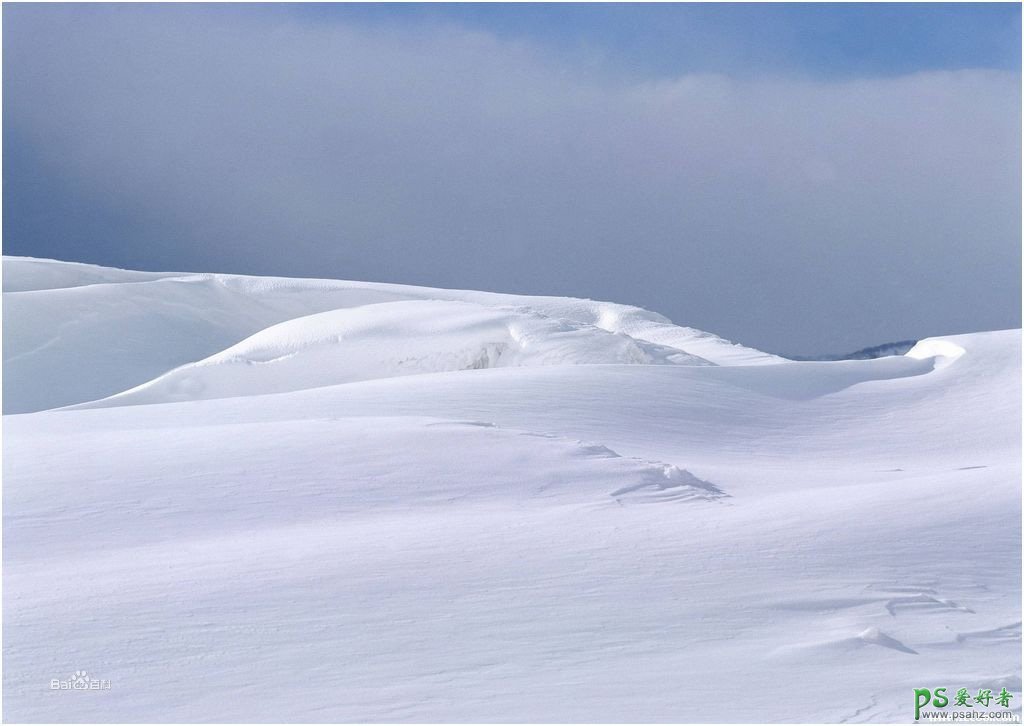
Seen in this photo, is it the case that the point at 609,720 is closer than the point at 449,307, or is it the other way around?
the point at 609,720

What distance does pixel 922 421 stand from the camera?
627 centimetres

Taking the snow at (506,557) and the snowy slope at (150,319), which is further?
the snowy slope at (150,319)

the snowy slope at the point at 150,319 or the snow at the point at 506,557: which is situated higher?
the snowy slope at the point at 150,319

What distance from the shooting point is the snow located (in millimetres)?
2553

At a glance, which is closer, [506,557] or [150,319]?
[506,557]

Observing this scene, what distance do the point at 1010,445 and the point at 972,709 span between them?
3591 mm

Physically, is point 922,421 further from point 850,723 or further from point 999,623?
point 850,723

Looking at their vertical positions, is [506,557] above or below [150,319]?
below

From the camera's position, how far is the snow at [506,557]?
255 cm

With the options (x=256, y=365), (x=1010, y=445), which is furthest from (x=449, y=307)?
(x=1010, y=445)

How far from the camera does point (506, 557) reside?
3217 millimetres

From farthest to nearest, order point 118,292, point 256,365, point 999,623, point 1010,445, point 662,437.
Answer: point 118,292 < point 256,365 < point 1010,445 < point 662,437 < point 999,623

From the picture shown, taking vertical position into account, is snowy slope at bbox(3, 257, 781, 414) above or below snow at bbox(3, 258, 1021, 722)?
above

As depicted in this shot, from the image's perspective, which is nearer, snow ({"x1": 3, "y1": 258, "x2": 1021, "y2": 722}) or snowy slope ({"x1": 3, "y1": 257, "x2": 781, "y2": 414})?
snow ({"x1": 3, "y1": 258, "x2": 1021, "y2": 722})
